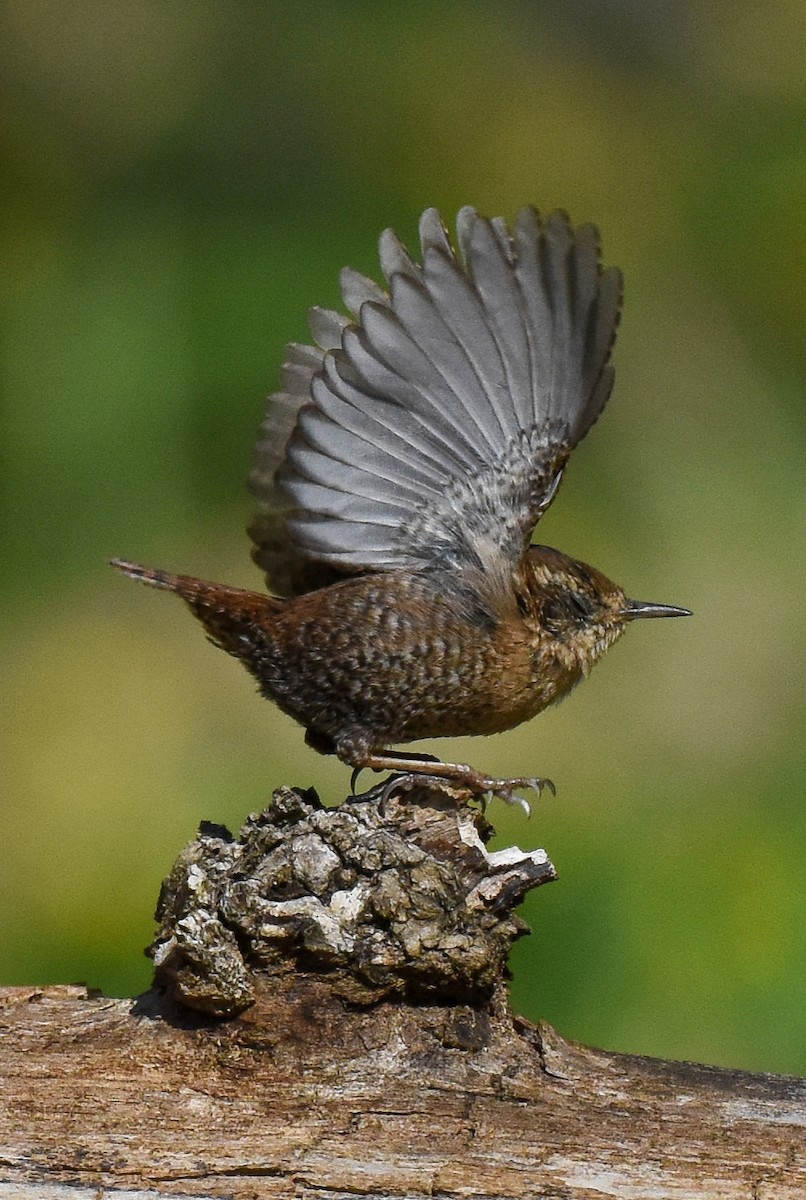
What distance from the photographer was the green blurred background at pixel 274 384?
5105 mm

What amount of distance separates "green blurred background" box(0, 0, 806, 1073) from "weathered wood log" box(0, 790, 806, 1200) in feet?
5.98

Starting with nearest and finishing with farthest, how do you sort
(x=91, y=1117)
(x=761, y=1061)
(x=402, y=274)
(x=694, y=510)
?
(x=91, y=1117) < (x=402, y=274) < (x=761, y=1061) < (x=694, y=510)

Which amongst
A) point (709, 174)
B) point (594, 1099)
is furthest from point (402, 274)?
point (709, 174)

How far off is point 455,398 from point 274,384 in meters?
3.30

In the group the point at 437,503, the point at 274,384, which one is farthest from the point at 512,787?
the point at 274,384

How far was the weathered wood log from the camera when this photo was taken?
2559 millimetres

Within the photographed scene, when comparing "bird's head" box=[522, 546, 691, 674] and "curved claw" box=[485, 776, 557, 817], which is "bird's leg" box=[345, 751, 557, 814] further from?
"bird's head" box=[522, 546, 691, 674]

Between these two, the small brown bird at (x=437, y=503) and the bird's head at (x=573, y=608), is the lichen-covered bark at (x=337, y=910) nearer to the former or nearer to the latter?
the small brown bird at (x=437, y=503)

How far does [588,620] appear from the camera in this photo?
12.8 feet

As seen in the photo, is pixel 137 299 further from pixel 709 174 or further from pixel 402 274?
pixel 402 274

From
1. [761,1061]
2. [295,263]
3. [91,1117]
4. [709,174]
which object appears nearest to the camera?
[91,1117]

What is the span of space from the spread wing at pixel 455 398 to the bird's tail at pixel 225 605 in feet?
0.56

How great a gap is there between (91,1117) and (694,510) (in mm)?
4595

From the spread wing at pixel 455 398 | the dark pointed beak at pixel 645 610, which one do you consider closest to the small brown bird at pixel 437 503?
the spread wing at pixel 455 398
